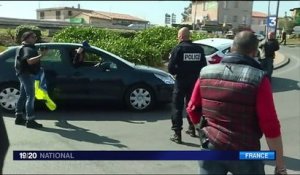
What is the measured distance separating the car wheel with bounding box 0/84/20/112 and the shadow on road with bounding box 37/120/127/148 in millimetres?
1302

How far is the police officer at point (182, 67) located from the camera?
267 inches

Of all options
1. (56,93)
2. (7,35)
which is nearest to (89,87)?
(56,93)

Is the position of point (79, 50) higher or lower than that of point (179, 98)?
higher

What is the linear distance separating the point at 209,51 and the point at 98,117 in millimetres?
5080

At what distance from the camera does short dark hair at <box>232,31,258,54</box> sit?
313 cm

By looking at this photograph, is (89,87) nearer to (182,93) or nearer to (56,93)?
(56,93)

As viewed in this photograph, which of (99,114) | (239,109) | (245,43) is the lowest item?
(99,114)

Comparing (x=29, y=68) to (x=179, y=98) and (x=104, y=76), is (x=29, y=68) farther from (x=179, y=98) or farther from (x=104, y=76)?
(x=179, y=98)

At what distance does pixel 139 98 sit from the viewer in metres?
9.21

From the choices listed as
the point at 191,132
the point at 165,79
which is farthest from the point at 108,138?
the point at 165,79

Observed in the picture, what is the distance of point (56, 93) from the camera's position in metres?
8.86

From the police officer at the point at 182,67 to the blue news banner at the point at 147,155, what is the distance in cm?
375

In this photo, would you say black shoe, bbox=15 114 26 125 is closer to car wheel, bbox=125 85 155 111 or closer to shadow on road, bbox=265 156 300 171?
car wheel, bbox=125 85 155 111

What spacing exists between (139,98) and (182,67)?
2563mm
